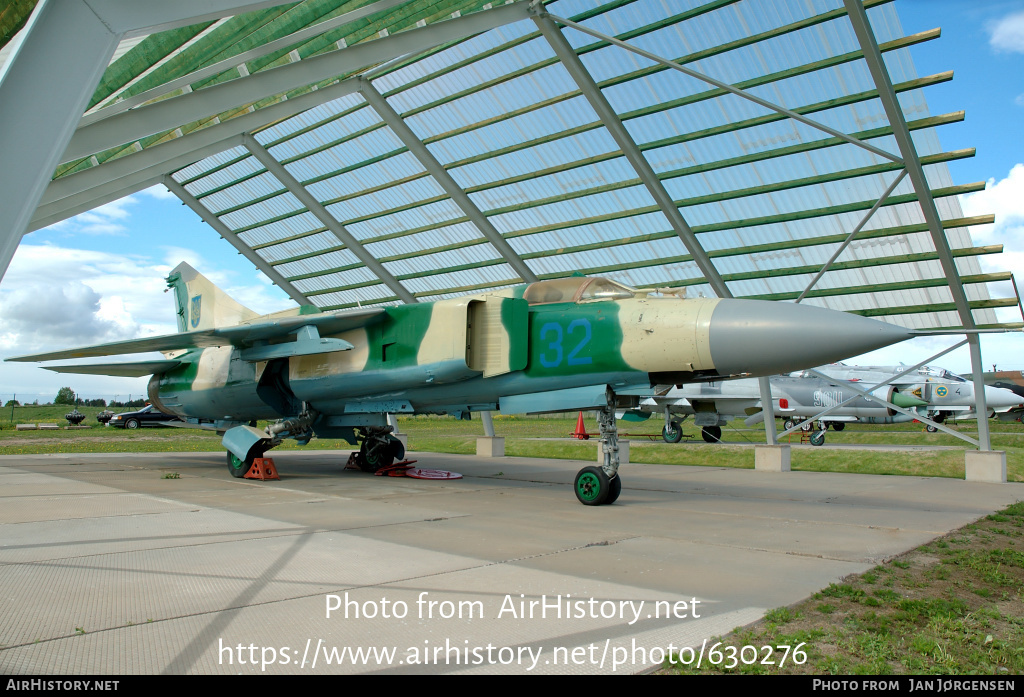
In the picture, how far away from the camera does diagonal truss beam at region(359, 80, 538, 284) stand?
13383mm

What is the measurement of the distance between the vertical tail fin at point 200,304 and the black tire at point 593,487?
8.02 meters

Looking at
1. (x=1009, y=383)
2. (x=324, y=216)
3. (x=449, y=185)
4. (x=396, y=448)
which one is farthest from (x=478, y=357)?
(x=1009, y=383)

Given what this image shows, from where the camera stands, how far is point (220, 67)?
677cm

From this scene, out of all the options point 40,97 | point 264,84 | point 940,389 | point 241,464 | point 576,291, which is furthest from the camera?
point 940,389

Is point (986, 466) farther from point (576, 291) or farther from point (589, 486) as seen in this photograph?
point (576, 291)

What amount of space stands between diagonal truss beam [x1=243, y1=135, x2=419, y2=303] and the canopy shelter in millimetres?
65

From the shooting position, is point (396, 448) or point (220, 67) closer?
point (220, 67)

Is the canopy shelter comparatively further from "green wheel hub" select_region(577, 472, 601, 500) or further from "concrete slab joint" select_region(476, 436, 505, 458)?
"green wheel hub" select_region(577, 472, 601, 500)

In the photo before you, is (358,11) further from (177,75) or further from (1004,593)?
(1004,593)

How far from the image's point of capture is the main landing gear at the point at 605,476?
24.4ft

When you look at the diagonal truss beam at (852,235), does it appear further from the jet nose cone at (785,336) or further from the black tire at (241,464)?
the black tire at (241,464)

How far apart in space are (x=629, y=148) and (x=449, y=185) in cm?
407

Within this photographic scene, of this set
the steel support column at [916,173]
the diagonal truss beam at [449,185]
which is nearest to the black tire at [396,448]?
the diagonal truss beam at [449,185]
